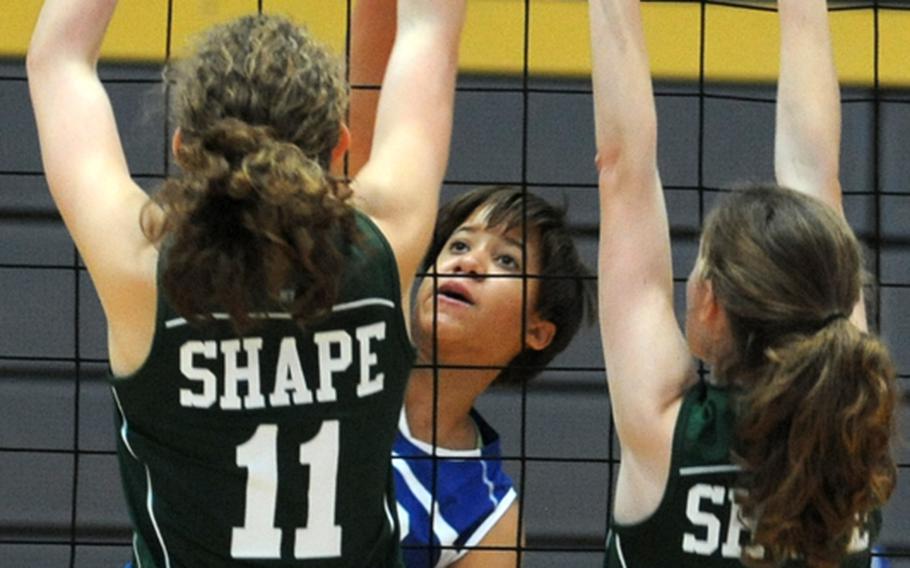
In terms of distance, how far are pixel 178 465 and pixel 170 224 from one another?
0.76 feet

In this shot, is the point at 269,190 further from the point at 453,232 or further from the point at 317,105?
the point at 453,232

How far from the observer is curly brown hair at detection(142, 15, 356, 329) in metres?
1.53

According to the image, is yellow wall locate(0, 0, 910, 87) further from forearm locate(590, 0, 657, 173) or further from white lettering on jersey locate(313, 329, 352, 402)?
white lettering on jersey locate(313, 329, 352, 402)

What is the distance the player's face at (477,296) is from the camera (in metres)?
2.59

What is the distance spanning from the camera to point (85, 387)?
459cm

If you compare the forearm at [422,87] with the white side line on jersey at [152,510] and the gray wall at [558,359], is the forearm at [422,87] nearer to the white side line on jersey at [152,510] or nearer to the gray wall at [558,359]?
the white side line on jersey at [152,510]

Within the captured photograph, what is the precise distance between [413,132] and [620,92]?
0.79 feet

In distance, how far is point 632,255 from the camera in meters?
1.75

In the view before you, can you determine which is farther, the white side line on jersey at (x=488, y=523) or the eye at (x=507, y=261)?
the eye at (x=507, y=261)

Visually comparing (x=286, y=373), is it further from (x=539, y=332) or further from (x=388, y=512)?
(x=539, y=332)

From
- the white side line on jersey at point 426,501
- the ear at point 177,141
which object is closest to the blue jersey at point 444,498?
the white side line on jersey at point 426,501

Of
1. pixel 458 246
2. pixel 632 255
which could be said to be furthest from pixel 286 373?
pixel 458 246

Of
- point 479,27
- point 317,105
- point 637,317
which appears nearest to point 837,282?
point 637,317

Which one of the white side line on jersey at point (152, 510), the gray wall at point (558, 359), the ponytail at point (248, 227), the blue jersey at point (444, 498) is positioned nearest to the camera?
the ponytail at point (248, 227)
